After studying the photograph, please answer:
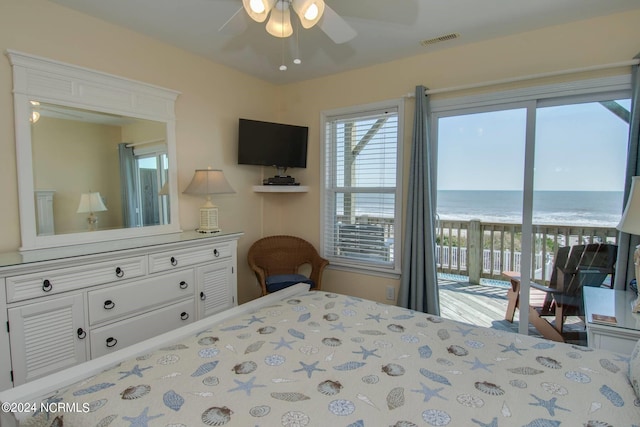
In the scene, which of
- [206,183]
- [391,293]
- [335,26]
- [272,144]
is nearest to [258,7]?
[335,26]

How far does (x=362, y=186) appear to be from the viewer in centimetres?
348

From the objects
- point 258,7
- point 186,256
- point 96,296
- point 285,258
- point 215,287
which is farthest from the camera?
point 285,258

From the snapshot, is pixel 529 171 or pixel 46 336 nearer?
pixel 46 336

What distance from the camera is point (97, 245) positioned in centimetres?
223

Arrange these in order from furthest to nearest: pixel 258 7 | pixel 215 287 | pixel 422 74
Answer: pixel 422 74 < pixel 215 287 < pixel 258 7

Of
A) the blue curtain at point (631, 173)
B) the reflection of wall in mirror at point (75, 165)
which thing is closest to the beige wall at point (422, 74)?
the blue curtain at point (631, 173)

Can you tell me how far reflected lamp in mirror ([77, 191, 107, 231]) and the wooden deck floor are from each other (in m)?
2.88

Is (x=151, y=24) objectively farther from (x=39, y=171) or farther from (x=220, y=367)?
(x=220, y=367)

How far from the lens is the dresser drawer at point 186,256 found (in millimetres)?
2309

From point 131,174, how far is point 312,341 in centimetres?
202

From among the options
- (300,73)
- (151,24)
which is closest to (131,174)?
(151,24)

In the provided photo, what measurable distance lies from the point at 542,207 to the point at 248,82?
3.01m

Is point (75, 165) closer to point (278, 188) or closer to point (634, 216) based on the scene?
point (278, 188)

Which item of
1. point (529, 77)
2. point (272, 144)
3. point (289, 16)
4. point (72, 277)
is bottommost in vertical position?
point (72, 277)
